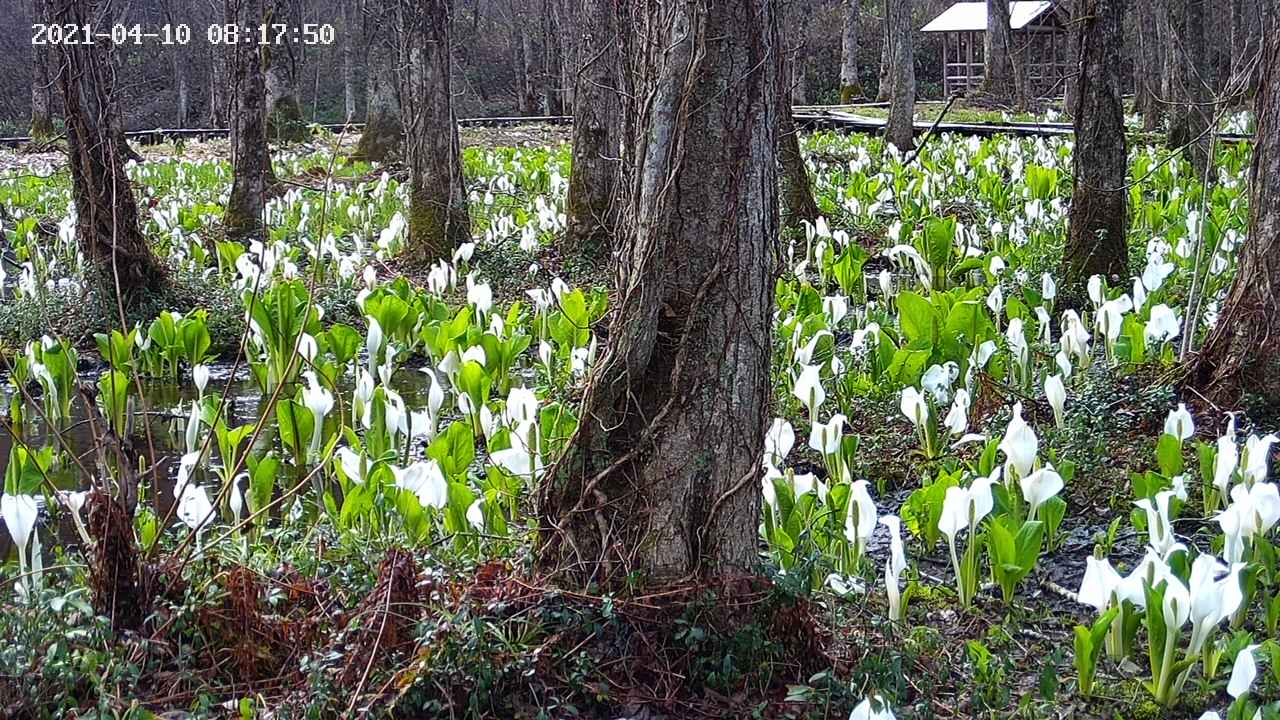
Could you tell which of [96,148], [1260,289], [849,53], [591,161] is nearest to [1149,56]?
[849,53]

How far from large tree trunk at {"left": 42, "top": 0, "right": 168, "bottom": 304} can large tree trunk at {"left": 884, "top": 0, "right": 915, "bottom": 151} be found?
35.2ft

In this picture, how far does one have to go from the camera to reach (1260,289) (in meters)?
4.85

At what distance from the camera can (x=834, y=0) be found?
38.4 m

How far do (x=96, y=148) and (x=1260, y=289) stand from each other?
18.0 ft

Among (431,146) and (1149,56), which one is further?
(1149,56)

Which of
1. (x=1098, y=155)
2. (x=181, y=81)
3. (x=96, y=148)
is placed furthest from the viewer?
(x=181, y=81)

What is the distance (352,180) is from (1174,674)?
530 inches

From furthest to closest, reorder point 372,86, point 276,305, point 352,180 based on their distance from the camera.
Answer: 1. point 372,86
2. point 352,180
3. point 276,305

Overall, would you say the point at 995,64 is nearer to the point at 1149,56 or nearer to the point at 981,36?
the point at 981,36

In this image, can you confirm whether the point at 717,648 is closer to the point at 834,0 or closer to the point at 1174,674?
the point at 1174,674

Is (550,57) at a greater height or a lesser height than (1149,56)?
greater

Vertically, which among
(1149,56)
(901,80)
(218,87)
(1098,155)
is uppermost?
(218,87)

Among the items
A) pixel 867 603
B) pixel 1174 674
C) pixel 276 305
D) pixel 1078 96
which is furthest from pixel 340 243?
pixel 1174 674

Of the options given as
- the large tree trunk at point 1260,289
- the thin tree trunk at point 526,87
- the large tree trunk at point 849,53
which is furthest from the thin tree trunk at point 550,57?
the large tree trunk at point 1260,289
